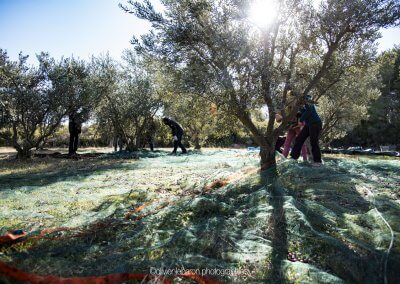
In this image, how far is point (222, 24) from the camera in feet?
23.0

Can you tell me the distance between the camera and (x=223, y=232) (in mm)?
3914

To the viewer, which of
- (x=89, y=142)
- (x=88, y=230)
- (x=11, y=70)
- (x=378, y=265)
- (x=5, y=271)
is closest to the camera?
(x=5, y=271)

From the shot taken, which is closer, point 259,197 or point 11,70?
point 259,197

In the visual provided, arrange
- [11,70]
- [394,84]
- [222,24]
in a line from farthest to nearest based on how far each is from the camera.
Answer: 1. [394,84]
2. [11,70]
3. [222,24]

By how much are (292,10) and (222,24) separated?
1745 millimetres

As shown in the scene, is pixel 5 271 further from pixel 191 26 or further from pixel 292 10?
pixel 292 10

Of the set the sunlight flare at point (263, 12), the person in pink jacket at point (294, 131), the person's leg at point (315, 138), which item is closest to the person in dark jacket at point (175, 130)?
the person in pink jacket at point (294, 131)

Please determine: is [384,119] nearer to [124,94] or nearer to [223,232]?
[124,94]

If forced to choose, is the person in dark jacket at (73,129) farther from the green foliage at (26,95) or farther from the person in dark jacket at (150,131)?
the person in dark jacket at (150,131)

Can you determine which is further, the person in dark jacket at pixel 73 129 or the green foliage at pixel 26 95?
the person in dark jacket at pixel 73 129

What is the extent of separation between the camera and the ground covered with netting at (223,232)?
3117 millimetres

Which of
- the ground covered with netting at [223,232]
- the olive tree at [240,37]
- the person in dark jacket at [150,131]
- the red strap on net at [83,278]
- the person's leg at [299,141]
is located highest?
the olive tree at [240,37]

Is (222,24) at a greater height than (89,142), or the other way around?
(222,24)

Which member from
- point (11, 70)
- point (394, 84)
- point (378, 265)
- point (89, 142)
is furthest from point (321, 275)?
point (394, 84)
